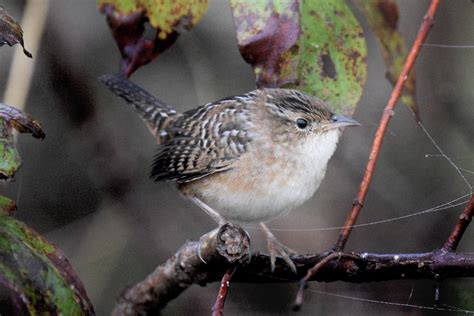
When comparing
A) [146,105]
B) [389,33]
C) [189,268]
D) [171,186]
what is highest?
[389,33]

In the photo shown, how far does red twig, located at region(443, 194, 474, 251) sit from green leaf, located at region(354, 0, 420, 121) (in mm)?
404

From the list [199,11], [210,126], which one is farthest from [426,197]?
[199,11]

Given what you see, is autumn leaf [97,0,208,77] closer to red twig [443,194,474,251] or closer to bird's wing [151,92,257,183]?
red twig [443,194,474,251]

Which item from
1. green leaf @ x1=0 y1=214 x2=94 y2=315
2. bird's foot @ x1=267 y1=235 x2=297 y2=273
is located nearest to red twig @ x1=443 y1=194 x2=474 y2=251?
bird's foot @ x1=267 y1=235 x2=297 y2=273

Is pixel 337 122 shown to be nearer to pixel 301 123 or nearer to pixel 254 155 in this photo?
pixel 301 123

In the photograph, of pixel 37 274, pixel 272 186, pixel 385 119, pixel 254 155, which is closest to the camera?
pixel 37 274

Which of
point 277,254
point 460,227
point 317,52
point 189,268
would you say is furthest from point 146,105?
point 460,227

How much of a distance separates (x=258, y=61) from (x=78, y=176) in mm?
2779

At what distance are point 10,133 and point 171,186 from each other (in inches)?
121

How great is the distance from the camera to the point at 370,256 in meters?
2.10

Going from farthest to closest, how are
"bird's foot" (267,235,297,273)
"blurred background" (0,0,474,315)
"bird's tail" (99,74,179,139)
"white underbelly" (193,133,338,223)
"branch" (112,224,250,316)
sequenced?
1. "blurred background" (0,0,474,315)
2. "bird's tail" (99,74,179,139)
3. "white underbelly" (193,133,338,223)
4. "bird's foot" (267,235,297,273)
5. "branch" (112,224,250,316)

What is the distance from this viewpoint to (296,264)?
234 cm

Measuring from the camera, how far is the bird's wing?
3.18 m

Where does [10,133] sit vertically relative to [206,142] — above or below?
above
